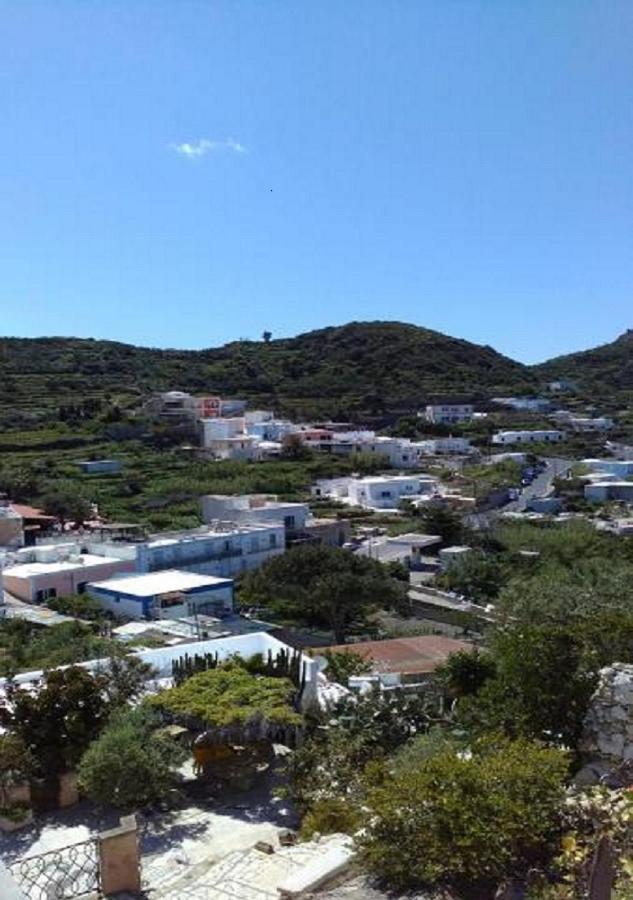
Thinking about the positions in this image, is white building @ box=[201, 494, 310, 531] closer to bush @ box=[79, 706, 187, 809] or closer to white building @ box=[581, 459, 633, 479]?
bush @ box=[79, 706, 187, 809]

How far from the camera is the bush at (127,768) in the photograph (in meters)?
9.27

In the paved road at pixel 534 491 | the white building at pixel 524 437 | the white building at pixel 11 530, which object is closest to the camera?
the white building at pixel 11 530

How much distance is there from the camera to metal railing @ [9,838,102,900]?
7141mm

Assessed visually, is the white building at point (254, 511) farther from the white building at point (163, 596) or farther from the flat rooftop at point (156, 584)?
the white building at point (163, 596)

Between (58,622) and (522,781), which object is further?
(58,622)

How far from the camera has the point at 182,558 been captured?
120ft

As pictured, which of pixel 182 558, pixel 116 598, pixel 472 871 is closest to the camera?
pixel 472 871

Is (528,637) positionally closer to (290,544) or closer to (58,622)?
(58,622)

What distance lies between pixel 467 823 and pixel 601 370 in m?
146

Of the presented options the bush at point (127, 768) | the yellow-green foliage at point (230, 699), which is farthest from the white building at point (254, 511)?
the bush at point (127, 768)

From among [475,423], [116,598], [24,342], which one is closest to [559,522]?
[116,598]

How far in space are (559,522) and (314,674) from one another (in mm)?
43207

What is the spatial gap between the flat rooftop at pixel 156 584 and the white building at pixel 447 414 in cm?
6841

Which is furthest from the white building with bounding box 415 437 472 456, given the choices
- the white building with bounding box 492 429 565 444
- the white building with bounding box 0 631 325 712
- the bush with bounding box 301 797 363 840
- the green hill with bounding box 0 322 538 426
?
the bush with bounding box 301 797 363 840
